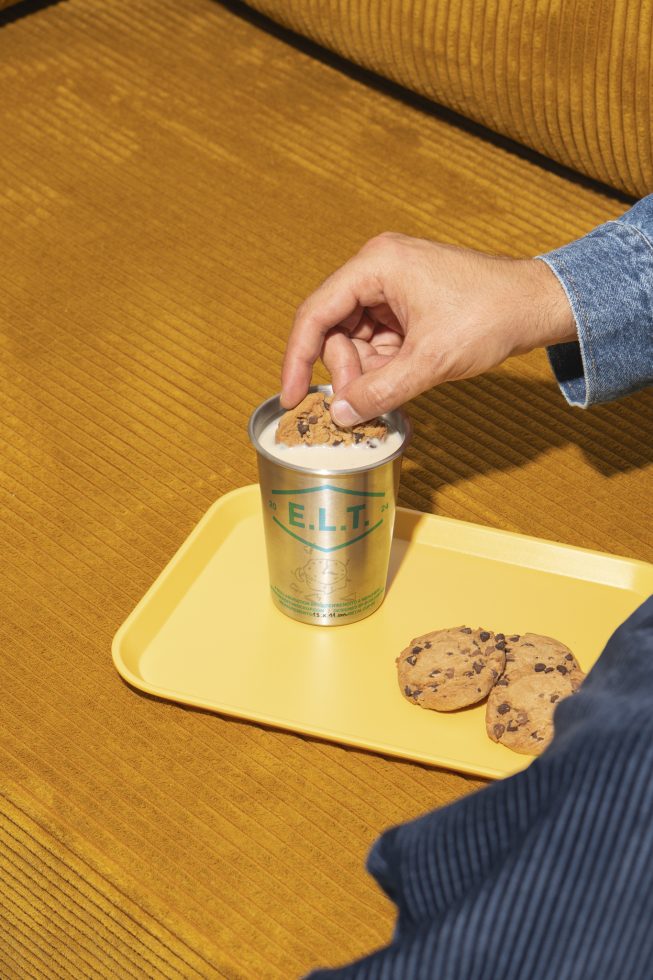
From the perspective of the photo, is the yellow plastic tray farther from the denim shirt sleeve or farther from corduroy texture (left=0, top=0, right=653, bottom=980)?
the denim shirt sleeve

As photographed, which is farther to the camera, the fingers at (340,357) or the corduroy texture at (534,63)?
the corduroy texture at (534,63)

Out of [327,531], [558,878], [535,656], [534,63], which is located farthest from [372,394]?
[534,63]

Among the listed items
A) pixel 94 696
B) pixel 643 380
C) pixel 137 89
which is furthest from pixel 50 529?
pixel 137 89

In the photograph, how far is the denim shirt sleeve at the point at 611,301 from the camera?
0.93m

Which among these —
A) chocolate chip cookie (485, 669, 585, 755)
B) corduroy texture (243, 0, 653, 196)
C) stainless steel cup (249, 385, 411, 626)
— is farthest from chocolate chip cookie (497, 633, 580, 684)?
corduroy texture (243, 0, 653, 196)

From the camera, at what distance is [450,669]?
78cm

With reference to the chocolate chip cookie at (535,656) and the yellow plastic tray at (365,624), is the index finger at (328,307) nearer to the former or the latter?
the yellow plastic tray at (365,624)

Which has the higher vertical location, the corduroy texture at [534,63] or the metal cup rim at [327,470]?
the corduroy texture at [534,63]

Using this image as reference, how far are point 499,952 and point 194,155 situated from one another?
111 cm

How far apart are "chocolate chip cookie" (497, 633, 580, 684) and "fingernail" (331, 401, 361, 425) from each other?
19 cm

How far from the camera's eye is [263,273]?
4.00ft

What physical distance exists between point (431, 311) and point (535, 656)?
27 cm

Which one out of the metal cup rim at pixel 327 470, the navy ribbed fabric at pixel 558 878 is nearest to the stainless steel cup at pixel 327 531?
the metal cup rim at pixel 327 470

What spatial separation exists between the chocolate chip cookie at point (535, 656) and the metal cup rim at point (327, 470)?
156mm
